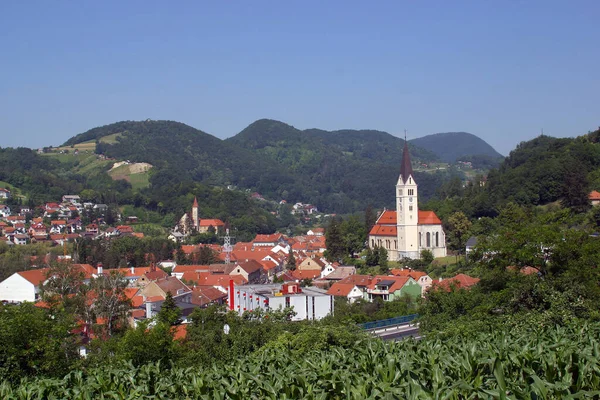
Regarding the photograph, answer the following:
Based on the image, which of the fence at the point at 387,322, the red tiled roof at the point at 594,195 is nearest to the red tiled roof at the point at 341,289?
the fence at the point at 387,322

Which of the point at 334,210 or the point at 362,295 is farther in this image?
the point at 334,210

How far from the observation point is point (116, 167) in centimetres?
16850

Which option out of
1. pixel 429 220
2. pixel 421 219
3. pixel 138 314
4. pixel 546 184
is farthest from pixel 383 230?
pixel 138 314

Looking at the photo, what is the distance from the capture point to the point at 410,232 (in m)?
65.8

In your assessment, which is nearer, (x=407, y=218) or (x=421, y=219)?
(x=407, y=218)

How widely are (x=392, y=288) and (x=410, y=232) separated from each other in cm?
2186

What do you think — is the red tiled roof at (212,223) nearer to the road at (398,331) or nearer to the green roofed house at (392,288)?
the green roofed house at (392,288)

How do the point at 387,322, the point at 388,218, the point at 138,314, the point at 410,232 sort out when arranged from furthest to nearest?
1. the point at 388,218
2. the point at 410,232
3. the point at 138,314
4. the point at 387,322

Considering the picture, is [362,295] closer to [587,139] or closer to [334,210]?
[587,139]

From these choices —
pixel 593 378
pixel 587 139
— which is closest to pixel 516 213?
pixel 593 378

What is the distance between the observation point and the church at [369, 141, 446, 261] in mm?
65613

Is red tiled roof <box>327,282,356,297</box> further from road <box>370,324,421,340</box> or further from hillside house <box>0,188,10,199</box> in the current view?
hillside house <box>0,188,10,199</box>

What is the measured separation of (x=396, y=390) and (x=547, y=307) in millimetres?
12010

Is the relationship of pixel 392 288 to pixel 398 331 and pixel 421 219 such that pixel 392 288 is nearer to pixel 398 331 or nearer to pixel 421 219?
pixel 398 331
